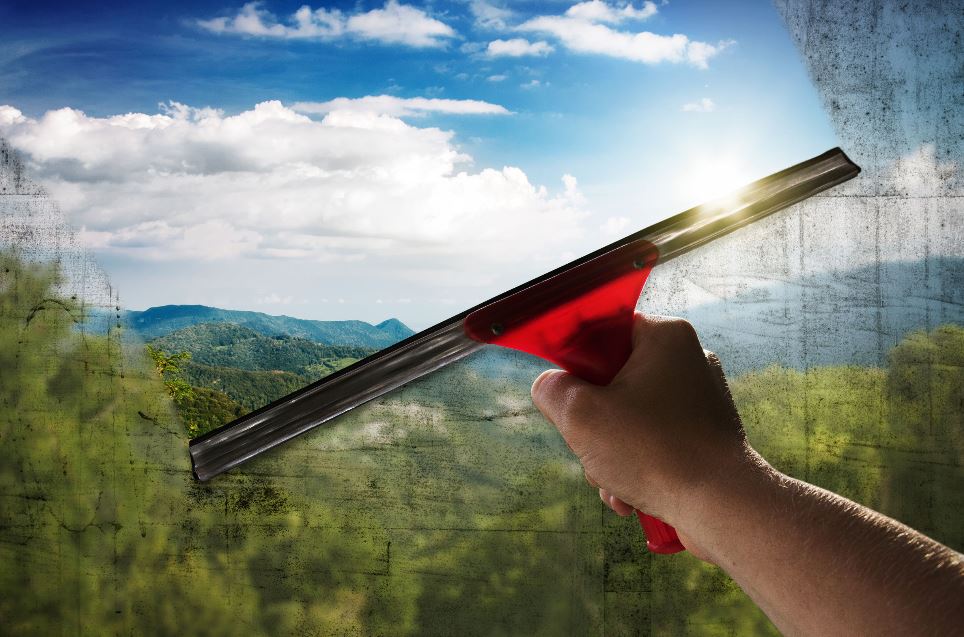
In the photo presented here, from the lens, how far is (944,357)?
1.47 m

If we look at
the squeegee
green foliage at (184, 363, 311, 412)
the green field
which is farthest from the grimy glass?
green foliage at (184, 363, 311, 412)

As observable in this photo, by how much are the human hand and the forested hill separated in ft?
3.65

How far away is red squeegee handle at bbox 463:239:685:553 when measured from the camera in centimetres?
55

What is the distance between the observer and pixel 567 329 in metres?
0.57

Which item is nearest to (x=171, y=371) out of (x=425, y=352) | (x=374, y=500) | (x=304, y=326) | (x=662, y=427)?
(x=304, y=326)

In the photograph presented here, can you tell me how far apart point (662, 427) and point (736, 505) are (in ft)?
0.24

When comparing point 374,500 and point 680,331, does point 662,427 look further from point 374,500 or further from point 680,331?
point 374,500

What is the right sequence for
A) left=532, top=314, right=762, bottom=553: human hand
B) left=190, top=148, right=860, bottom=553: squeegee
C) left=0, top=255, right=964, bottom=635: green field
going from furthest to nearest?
1. left=0, top=255, right=964, bottom=635: green field
2. left=190, top=148, right=860, bottom=553: squeegee
3. left=532, top=314, right=762, bottom=553: human hand

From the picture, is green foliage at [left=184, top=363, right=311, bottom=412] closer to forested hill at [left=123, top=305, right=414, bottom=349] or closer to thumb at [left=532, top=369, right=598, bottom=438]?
forested hill at [left=123, top=305, right=414, bottom=349]

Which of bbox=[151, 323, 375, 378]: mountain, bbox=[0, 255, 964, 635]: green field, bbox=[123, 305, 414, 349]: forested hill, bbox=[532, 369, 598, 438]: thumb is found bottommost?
bbox=[0, 255, 964, 635]: green field

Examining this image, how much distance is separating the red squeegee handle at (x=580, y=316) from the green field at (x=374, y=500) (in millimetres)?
890

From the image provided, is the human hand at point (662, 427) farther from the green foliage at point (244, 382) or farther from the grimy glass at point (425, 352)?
the green foliage at point (244, 382)

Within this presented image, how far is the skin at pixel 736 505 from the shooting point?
344 millimetres

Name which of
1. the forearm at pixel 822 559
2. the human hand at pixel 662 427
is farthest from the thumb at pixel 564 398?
the forearm at pixel 822 559
